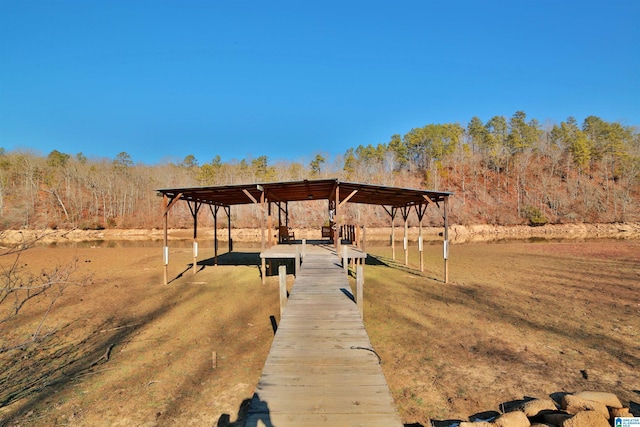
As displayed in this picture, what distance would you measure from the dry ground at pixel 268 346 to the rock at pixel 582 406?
2.85 feet

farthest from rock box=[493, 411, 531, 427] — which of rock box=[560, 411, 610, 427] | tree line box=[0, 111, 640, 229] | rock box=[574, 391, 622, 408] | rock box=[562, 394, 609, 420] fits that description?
tree line box=[0, 111, 640, 229]

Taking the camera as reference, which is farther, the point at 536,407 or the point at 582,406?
the point at 536,407

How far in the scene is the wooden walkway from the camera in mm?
3221

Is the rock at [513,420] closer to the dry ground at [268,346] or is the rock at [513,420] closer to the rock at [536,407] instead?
the rock at [536,407]

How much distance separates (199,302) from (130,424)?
5.76 meters

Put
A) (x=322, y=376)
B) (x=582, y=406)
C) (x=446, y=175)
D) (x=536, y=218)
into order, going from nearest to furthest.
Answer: (x=582, y=406) → (x=322, y=376) → (x=536, y=218) → (x=446, y=175)

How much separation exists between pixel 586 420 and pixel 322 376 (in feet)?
10.0

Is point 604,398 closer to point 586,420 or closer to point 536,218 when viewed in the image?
point 586,420

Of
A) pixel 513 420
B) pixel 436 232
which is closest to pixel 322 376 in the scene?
pixel 513 420

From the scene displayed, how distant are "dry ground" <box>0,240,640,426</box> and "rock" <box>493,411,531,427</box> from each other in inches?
26.8

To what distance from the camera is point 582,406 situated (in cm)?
375

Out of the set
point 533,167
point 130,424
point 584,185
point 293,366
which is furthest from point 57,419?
point 533,167

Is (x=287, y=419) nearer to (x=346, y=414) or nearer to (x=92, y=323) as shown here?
(x=346, y=414)

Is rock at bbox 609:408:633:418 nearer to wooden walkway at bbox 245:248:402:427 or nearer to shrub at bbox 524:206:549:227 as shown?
wooden walkway at bbox 245:248:402:427
